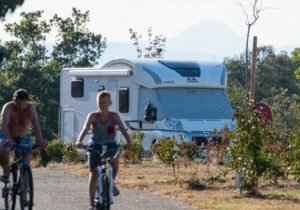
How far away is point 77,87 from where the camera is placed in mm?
28531

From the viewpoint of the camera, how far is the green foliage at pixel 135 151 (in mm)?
23734

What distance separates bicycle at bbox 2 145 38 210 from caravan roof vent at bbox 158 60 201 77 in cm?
1362

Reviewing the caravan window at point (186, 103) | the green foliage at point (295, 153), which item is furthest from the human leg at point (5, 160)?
the caravan window at point (186, 103)

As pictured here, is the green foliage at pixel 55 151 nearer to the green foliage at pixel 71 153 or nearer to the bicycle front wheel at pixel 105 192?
the green foliage at pixel 71 153

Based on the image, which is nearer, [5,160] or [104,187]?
[104,187]

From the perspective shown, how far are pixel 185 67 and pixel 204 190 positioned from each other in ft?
33.3

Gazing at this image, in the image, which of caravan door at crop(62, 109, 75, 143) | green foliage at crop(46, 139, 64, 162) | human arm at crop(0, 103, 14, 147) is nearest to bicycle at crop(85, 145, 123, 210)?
human arm at crop(0, 103, 14, 147)

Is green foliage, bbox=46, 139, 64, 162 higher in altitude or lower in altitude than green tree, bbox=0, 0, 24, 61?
lower

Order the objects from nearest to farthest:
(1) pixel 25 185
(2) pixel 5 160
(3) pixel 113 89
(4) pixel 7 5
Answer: (1) pixel 25 185
(2) pixel 5 160
(4) pixel 7 5
(3) pixel 113 89

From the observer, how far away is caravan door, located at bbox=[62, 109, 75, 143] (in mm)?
28781

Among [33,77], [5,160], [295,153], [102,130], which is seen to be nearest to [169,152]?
[295,153]

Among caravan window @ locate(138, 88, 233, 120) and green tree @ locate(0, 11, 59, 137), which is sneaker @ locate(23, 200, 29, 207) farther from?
green tree @ locate(0, 11, 59, 137)

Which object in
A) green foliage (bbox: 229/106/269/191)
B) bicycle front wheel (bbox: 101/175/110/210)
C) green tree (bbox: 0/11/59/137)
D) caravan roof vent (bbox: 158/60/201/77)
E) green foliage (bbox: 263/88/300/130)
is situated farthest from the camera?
green foliage (bbox: 263/88/300/130)

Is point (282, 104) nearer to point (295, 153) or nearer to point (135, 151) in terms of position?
point (135, 151)
